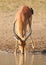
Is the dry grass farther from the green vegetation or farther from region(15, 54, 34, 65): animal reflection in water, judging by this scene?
region(15, 54, 34, 65): animal reflection in water

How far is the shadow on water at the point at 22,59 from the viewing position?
9300 mm

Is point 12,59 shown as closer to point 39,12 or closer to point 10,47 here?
point 10,47

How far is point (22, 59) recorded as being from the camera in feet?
31.7

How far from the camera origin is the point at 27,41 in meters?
10.9

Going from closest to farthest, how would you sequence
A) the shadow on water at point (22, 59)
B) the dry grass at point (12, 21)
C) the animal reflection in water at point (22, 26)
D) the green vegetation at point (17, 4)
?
the shadow on water at point (22, 59)
the animal reflection in water at point (22, 26)
the dry grass at point (12, 21)
the green vegetation at point (17, 4)

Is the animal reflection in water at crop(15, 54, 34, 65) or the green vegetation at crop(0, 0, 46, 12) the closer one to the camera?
the animal reflection in water at crop(15, 54, 34, 65)

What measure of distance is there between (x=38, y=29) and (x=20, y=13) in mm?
1482

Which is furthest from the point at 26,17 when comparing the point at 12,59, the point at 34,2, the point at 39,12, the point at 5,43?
the point at 34,2

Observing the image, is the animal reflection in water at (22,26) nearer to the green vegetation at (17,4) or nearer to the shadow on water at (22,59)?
the shadow on water at (22,59)

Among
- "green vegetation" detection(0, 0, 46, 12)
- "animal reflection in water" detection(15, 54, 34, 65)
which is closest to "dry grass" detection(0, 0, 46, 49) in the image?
"green vegetation" detection(0, 0, 46, 12)

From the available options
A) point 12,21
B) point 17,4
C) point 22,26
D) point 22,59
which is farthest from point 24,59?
point 17,4

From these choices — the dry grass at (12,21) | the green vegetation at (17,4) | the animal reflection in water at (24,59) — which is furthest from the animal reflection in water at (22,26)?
the green vegetation at (17,4)

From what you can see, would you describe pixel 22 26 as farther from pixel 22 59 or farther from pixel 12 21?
pixel 12 21

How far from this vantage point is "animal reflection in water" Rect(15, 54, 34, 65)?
9305 mm
